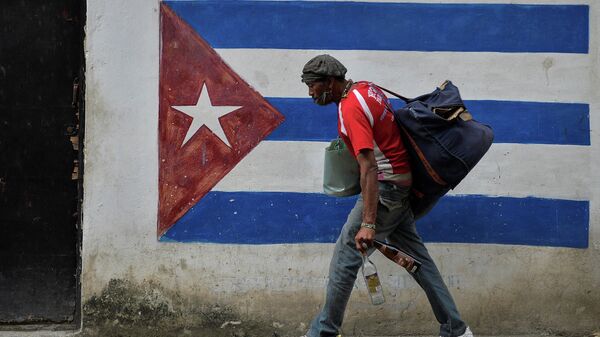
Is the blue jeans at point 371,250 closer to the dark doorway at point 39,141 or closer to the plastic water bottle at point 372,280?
the plastic water bottle at point 372,280

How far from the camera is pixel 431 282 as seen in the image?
4566mm

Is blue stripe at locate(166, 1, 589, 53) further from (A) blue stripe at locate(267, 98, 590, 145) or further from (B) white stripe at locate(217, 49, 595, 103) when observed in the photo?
(A) blue stripe at locate(267, 98, 590, 145)

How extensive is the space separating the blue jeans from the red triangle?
42.0 inches

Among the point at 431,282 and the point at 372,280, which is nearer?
the point at 372,280

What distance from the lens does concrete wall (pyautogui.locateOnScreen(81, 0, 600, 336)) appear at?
524cm

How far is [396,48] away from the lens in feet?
17.2

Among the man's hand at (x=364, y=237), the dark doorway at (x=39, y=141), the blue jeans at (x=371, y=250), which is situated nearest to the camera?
the man's hand at (x=364, y=237)

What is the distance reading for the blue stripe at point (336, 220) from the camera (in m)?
5.26

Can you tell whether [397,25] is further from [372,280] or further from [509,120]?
[372,280]

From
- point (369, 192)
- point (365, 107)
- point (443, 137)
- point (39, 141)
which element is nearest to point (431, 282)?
point (369, 192)

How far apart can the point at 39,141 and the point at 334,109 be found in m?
1.89

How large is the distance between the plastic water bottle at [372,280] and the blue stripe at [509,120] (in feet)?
3.66

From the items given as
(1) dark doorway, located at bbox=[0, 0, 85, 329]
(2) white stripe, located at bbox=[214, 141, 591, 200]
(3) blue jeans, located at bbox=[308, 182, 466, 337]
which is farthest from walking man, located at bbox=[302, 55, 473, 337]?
(1) dark doorway, located at bbox=[0, 0, 85, 329]

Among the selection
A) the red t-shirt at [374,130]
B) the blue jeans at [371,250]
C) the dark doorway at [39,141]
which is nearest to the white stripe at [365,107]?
the red t-shirt at [374,130]
